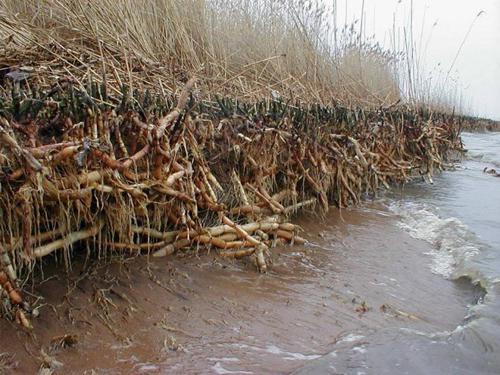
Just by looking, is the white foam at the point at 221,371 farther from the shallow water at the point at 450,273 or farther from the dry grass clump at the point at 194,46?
the dry grass clump at the point at 194,46

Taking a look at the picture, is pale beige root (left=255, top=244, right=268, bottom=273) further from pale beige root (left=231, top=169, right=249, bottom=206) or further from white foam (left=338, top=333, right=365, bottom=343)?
white foam (left=338, top=333, right=365, bottom=343)

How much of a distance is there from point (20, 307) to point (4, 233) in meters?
0.31

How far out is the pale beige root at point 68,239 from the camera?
6.79ft

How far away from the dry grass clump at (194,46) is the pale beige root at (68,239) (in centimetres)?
96

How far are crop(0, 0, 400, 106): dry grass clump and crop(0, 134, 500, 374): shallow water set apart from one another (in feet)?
4.36

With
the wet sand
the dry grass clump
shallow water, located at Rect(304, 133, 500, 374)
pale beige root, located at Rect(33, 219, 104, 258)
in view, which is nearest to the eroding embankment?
pale beige root, located at Rect(33, 219, 104, 258)

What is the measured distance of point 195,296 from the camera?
2459mm

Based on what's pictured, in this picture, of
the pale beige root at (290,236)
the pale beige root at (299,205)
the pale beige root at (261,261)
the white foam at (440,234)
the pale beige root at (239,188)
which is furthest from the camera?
the pale beige root at (299,205)

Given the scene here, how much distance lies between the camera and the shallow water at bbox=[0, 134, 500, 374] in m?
1.94

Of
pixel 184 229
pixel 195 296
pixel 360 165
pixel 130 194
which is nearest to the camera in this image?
pixel 130 194

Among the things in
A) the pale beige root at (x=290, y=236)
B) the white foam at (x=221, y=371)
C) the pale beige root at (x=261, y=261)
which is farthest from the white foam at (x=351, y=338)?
the pale beige root at (x=290, y=236)

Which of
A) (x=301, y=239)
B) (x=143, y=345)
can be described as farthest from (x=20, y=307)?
(x=301, y=239)

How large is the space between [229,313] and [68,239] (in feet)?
2.79

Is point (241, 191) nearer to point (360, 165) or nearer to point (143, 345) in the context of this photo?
point (143, 345)
